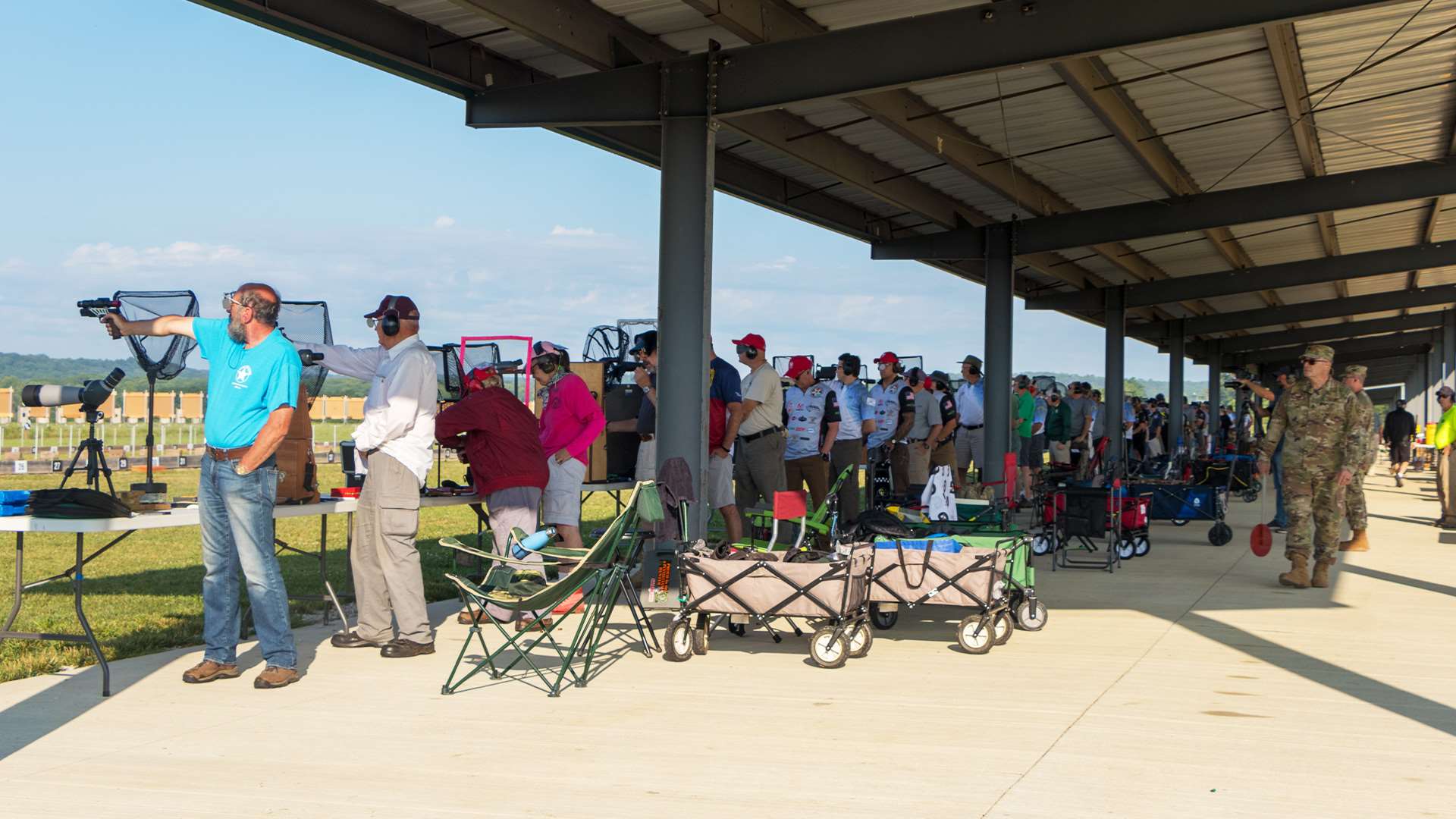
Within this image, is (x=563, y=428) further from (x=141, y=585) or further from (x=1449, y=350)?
(x=1449, y=350)

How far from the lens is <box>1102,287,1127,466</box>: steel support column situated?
23953 mm

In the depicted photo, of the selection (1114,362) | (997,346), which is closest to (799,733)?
(997,346)

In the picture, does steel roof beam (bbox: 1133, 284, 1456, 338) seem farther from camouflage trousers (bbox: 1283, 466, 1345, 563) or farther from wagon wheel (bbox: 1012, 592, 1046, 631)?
wagon wheel (bbox: 1012, 592, 1046, 631)

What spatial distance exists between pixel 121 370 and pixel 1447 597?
8.30 metres

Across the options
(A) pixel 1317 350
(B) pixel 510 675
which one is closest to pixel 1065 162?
(A) pixel 1317 350

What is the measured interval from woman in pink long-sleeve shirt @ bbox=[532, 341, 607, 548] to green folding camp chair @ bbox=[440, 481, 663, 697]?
51.4 inches

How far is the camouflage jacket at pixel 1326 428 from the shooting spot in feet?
29.1

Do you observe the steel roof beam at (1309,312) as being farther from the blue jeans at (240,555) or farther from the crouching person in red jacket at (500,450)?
the blue jeans at (240,555)

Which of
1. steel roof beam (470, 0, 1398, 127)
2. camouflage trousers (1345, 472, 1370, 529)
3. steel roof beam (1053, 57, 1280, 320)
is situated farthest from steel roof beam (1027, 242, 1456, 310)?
steel roof beam (470, 0, 1398, 127)

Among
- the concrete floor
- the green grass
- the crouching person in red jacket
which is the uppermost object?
the crouching person in red jacket

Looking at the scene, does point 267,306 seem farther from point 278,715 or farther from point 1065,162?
point 1065,162

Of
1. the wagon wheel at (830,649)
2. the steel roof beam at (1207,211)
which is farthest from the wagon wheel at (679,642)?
the steel roof beam at (1207,211)

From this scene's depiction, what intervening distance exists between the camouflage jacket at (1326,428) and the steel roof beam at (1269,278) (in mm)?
13903

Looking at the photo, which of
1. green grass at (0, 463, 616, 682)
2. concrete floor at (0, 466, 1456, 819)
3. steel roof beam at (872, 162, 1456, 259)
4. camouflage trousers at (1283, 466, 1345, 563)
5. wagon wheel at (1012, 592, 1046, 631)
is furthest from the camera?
steel roof beam at (872, 162, 1456, 259)
